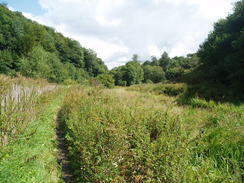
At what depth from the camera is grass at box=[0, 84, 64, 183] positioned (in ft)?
8.73

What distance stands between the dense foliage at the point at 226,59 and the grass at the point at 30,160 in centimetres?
1031

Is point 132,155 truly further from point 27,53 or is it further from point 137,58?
point 137,58

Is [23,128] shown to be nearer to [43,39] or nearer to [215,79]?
[215,79]

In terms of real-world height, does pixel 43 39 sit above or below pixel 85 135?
above

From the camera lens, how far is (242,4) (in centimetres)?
1060

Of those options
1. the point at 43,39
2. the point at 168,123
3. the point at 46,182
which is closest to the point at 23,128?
the point at 46,182

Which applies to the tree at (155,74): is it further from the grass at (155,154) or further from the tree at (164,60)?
the grass at (155,154)

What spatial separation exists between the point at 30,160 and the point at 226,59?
12782 mm

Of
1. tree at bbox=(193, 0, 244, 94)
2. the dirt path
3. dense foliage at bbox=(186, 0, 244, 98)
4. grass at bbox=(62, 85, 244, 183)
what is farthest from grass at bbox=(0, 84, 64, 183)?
tree at bbox=(193, 0, 244, 94)

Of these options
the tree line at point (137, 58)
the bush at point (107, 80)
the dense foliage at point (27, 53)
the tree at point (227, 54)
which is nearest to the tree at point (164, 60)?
the tree line at point (137, 58)

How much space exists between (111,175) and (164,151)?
1036 millimetres

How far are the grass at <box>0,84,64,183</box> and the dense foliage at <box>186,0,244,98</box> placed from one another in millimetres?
10306

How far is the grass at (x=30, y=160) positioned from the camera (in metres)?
2.66

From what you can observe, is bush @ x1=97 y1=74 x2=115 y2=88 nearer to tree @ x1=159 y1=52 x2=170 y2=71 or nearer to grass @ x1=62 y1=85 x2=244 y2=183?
grass @ x1=62 y1=85 x2=244 y2=183
